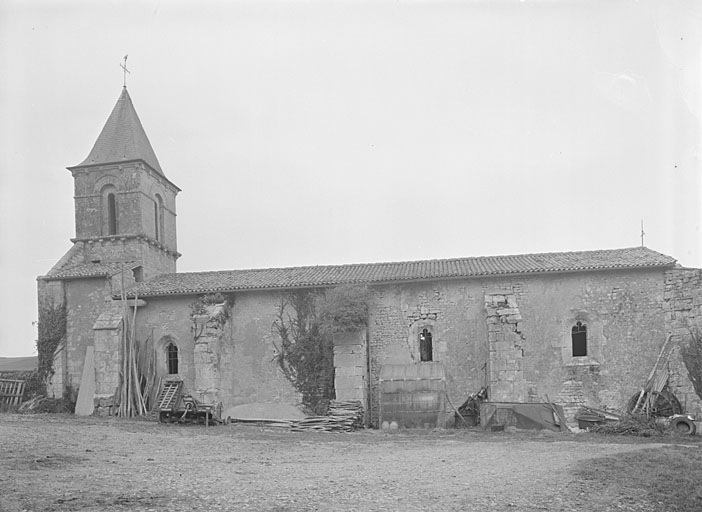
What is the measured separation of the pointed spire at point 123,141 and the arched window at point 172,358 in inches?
324

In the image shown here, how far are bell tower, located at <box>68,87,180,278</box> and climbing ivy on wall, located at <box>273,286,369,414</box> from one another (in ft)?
24.9

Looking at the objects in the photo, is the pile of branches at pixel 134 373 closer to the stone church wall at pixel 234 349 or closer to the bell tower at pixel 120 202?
the stone church wall at pixel 234 349

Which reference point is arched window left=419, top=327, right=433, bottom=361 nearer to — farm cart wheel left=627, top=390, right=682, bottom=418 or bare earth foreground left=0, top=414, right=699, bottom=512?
bare earth foreground left=0, top=414, right=699, bottom=512

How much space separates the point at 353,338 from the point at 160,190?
1294 cm

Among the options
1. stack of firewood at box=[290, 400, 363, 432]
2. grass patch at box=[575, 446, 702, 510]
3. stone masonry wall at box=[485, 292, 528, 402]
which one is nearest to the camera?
grass patch at box=[575, 446, 702, 510]

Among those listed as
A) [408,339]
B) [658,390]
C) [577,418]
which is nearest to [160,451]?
[408,339]

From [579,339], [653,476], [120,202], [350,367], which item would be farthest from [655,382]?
[120,202]

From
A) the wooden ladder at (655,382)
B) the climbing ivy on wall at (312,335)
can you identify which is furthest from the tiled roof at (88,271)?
the wooden ladder at (655,382)

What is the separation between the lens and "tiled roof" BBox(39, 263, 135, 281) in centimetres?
2441

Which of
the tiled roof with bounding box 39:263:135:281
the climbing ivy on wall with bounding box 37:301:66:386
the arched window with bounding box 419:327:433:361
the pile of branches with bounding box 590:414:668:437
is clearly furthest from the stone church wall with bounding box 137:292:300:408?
the pile of branches with bounding box 590:414:668:437

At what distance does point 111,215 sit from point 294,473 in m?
19.6

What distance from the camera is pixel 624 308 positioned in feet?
69.3

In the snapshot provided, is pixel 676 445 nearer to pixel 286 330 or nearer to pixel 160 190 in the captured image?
pixel 286 330

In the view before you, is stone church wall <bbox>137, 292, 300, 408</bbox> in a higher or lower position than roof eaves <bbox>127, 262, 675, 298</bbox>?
lower
